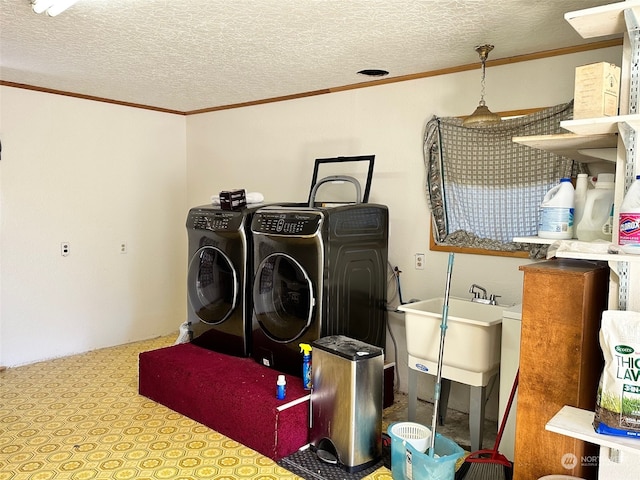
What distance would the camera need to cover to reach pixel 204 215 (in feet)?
12.2

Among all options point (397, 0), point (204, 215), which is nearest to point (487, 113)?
point (397, 0)

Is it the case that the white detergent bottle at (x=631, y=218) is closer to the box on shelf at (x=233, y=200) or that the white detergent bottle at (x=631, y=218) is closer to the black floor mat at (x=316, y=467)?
the black floor mat at (x=316, y=467)

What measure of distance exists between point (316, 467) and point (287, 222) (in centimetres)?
136

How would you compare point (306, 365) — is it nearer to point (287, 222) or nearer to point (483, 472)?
point (287, 222)

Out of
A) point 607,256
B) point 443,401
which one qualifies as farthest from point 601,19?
point 443,401

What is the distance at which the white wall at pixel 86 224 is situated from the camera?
13.5 feet

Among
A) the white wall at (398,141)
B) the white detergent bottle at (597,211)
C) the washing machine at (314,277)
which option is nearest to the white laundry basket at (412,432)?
the washing machine at (314,277)

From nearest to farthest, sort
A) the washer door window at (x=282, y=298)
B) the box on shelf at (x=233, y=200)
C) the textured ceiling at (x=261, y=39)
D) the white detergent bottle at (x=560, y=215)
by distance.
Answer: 1. the white detergent bottle at (x=560, y=215)
2. the textured ceiling at (x=261, y=39)
3. the washer door window at (x=282, y=298)
4. the box on shelf at (x=233, y=200)

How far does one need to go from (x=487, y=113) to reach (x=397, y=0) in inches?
38.2

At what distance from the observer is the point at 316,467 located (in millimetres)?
2666

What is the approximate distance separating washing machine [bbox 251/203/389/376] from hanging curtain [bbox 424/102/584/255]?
17.2 inches

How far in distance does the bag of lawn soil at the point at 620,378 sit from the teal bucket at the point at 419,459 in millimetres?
805

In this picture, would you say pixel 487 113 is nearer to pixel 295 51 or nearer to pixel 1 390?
pixel 295 51

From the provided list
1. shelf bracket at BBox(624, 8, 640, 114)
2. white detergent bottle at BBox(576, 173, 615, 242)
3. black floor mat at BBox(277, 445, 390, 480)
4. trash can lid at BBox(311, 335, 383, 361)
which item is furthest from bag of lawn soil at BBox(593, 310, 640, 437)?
black floor mat at BBox(277, 445, 390, 480)
